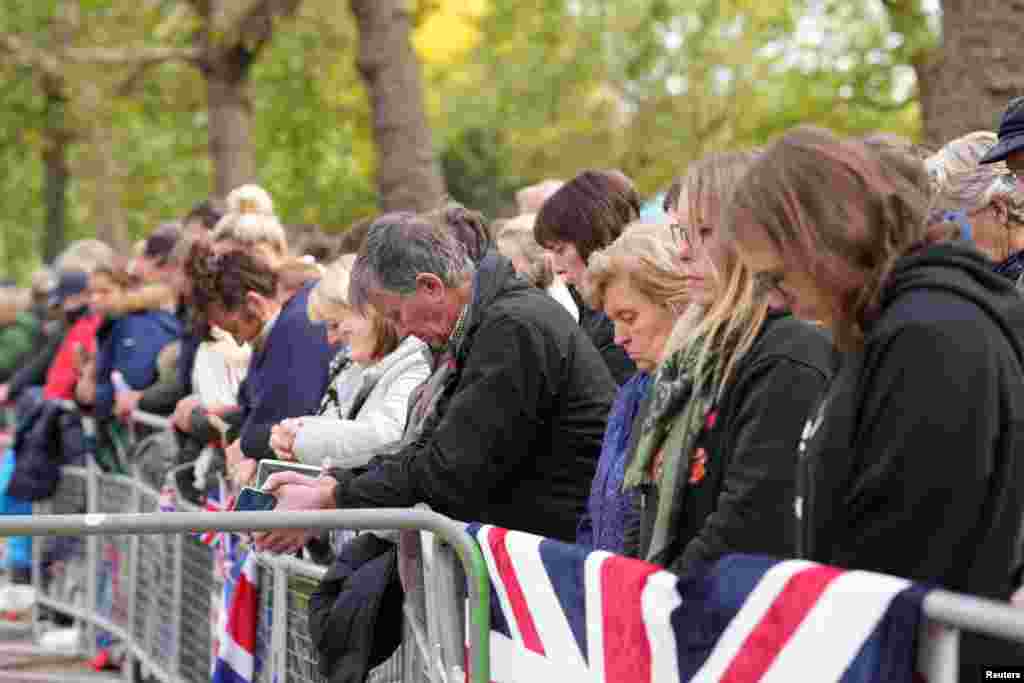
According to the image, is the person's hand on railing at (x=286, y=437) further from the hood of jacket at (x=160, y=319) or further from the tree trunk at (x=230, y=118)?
the tree trunk at (x=230, y=118)

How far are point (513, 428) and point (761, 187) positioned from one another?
1.67 meters

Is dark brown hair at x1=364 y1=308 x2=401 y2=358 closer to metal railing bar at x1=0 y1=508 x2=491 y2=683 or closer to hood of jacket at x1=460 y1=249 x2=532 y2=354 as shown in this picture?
hood of jacket at x1=460 y1=249 x2=532 y2=354

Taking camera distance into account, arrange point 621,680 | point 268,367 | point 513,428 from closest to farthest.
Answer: point 621,680 < point 513,428 < point 268,367

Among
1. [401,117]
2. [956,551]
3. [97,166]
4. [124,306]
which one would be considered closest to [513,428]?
[956,551]

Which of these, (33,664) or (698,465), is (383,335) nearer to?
(698,465)

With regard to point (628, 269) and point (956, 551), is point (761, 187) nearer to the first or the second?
point (956, 551)

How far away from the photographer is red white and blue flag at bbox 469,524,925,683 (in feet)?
9.23

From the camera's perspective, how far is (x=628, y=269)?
437cm

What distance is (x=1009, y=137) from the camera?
456cm

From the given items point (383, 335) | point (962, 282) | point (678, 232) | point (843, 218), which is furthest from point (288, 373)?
point (962, 282)

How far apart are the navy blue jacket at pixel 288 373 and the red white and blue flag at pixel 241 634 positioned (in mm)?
462

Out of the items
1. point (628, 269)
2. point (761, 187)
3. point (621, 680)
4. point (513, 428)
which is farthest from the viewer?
point (513, 428)

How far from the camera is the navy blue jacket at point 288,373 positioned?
671 cm

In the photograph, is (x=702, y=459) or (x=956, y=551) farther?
(x=702, y=459)
